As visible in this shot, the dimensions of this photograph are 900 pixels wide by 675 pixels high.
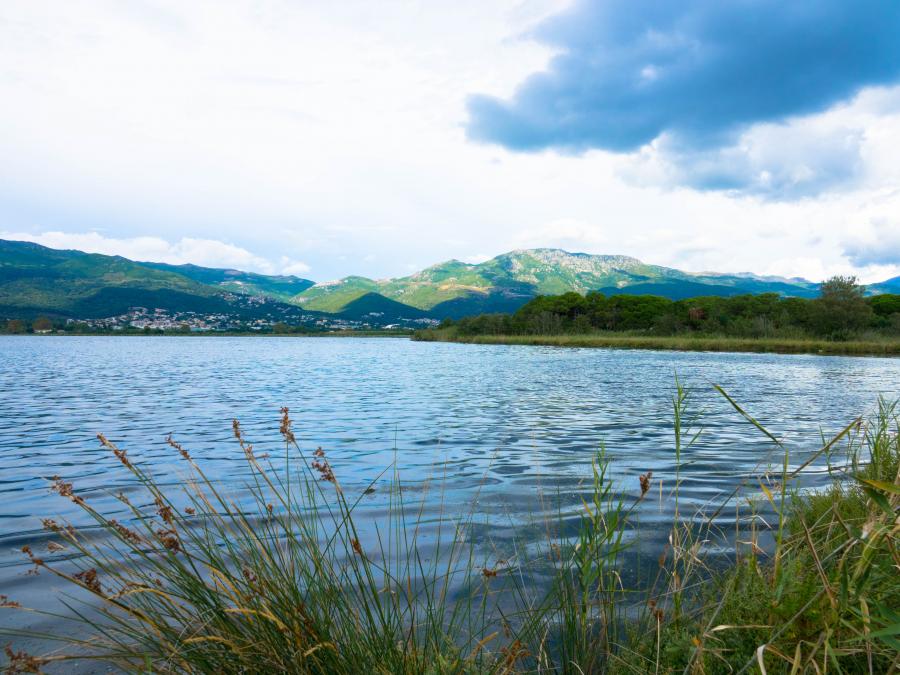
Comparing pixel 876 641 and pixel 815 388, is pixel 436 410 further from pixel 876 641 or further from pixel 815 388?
pixel 815 388

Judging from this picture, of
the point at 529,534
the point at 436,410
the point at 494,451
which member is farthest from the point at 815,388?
the point at 529,534

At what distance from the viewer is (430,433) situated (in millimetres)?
12273

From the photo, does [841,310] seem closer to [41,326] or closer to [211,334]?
[211,334]

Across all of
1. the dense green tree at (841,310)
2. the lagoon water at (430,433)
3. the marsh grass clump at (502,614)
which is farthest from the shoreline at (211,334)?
the marsh grass clump at (502,614)

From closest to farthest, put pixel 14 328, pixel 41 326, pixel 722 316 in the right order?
1. pixel 722 316
2. pixel 14 328
3. pixel 41 326

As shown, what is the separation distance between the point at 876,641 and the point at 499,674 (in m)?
1.59

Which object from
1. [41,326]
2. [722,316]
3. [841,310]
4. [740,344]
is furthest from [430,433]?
[41,326]

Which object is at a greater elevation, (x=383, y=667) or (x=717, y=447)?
(x=383, y=667)

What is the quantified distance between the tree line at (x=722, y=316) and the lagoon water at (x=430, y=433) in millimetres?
42990

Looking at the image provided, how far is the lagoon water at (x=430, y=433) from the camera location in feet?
23.7

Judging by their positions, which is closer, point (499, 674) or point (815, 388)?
point (499, 674)

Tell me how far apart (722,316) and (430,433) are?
79948 mm

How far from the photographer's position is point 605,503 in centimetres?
682

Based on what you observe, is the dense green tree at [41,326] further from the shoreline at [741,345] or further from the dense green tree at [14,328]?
the shoreline at [741,345]
